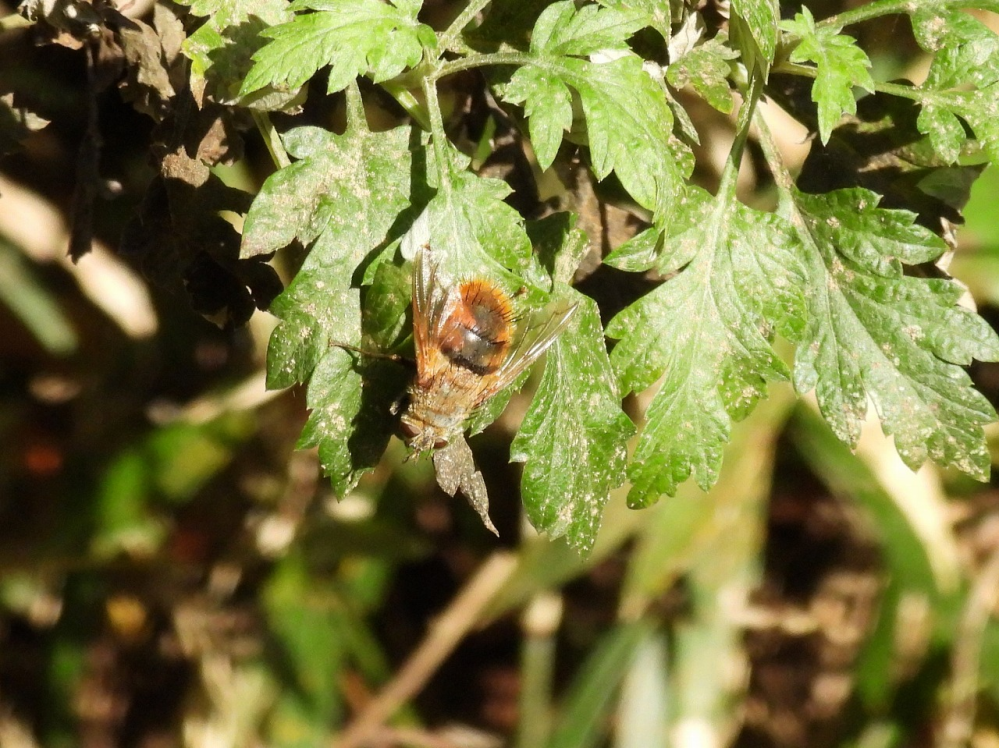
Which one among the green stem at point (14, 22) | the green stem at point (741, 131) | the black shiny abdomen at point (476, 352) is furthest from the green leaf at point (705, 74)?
the green stem at point (14, 22)

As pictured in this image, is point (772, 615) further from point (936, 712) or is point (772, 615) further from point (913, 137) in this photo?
point (913, 137)

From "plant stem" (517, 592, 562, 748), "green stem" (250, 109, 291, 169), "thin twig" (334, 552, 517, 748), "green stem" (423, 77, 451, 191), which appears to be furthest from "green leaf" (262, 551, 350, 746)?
"green stem" (423, 77, 451, 191)

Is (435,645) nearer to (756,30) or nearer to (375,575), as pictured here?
(375,575)

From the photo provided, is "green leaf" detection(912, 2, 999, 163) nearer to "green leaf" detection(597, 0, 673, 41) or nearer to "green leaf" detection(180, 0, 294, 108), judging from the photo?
"green leaf" detection(597, 0, 673, 41)

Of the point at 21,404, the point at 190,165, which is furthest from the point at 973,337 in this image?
the point at 21,404

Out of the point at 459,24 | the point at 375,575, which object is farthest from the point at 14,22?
the point at 375,575

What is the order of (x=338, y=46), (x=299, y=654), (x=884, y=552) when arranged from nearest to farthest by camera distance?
1. (x=338, y=46)
2. (x=884, y=552)
3. (x=299, y=654)
